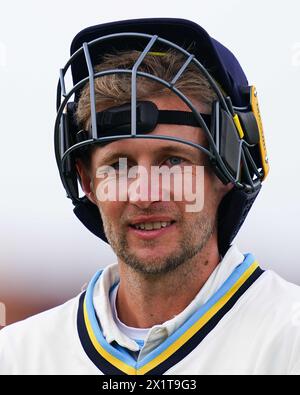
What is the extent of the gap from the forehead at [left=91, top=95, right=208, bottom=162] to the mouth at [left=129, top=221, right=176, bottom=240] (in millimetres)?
167

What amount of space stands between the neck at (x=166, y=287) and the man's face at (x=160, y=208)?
46mm

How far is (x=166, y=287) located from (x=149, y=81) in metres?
0.51

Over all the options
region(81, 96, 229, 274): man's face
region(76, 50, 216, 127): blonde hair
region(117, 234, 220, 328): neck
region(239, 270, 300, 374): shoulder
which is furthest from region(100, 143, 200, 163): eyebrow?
region(239, 270, 300, 374): shoulder

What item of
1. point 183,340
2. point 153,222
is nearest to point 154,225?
point 153,222

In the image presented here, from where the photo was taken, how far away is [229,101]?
6.38ft

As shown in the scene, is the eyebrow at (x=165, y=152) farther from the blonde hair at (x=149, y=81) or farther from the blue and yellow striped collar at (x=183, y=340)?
the blue and yellow striped collar at (x=183, y=340)

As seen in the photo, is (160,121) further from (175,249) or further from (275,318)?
(275,318)

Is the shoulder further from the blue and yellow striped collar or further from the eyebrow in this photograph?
the eyebrow

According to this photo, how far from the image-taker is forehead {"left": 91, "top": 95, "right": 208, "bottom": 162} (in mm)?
1878

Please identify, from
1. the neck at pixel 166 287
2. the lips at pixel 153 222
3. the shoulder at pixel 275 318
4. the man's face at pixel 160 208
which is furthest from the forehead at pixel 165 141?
the shoulder at pixel 275 318

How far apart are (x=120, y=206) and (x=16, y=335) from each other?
1.79 ft

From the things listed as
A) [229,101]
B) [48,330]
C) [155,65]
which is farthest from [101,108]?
[48,330]

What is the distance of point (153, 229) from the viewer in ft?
6.13

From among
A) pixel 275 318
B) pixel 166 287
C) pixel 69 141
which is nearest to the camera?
pixel 275 318
